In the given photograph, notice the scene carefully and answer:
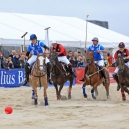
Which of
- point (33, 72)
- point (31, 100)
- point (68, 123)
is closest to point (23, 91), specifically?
point (31, 100)

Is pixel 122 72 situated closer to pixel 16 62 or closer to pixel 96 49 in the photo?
pixel 96 49

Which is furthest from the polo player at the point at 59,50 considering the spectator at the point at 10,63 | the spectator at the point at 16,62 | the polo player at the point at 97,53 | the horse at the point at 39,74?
the spectator at the point at 16,62

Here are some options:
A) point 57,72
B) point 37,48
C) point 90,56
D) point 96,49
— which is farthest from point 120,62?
point 37,48

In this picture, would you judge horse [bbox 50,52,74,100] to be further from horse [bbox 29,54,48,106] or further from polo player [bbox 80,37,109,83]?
horse [bbox 29,54,48,106]

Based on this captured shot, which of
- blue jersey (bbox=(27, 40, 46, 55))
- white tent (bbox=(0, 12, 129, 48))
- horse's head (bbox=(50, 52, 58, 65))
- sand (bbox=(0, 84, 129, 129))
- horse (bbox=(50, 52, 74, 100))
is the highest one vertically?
white tent (bbox=(0, 12, 129, 48))

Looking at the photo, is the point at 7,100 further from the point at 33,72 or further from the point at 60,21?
the point at 60,21

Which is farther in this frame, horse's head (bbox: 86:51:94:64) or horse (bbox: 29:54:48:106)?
horse's head (bbox: 86:51:94:64)

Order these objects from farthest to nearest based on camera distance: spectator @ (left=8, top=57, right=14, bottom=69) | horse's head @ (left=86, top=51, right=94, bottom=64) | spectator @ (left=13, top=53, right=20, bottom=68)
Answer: spectator @ (left=13, top=53, right=20, bottom=68), spectator @ (left=8, top=57, right=14, bottom=69), horse's head @ (left=86, top=51, right=94, bottom=64)

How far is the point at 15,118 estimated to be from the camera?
1175cm

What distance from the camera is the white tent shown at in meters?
26.1

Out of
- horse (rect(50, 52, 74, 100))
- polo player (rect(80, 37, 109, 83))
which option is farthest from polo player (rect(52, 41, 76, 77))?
polo player (rect(80, 37, 109, 83))

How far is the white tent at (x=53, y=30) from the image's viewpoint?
2609 centimetres

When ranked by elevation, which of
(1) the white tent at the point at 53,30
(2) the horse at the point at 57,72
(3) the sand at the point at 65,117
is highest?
(1) the white tent at the point at 53,30

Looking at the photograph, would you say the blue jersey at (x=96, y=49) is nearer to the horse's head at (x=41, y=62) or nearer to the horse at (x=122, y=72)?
the horse at (x=122, y=72)
